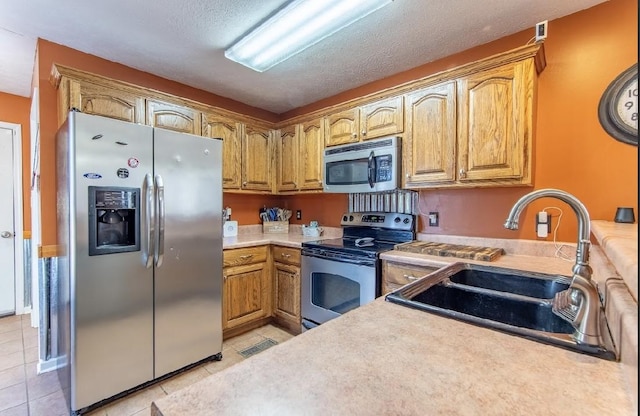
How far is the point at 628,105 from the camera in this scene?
1.73 metres

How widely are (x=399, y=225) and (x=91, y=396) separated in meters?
2.41

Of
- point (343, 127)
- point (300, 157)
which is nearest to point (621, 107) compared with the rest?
point (343, 127)

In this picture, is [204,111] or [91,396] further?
[204,111]

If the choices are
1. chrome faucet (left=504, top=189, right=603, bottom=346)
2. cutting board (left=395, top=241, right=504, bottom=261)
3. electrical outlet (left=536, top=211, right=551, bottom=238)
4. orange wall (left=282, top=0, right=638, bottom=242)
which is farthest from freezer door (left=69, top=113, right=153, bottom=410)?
electrical outlet (left=536, top=211, right=551, bottom=238)

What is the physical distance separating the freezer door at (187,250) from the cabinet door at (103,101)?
1.97 feet

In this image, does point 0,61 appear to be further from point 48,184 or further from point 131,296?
point 131,296

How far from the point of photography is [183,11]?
182 cm

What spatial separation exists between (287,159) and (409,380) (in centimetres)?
294

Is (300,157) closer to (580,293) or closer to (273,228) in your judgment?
(273,228)

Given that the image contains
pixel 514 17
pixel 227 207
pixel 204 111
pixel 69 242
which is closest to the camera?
pixel 69 242

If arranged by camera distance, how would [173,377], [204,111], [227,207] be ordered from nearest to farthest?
[173,377], [204,111], [227,207]

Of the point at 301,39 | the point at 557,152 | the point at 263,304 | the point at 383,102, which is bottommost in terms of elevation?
the point at 263,304

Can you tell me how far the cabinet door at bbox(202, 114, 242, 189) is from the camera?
2893mm

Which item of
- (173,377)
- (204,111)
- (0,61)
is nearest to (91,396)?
(173,377)
